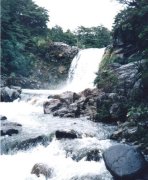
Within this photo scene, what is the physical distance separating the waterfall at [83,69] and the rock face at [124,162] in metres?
20.1

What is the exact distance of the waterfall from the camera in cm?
3116

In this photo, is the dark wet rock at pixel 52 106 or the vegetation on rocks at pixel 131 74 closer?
the vegetation on rocks at pixel 131 74

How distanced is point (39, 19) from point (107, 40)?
31.0ft

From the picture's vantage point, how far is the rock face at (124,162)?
9.30 m

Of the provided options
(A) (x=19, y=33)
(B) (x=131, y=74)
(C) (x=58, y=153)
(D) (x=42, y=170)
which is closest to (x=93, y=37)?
(A) (x=19, y=33)

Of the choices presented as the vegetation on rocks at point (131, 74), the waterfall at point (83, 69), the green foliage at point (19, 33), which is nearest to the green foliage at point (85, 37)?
the green foliage at point (19, 33)

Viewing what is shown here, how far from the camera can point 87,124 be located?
16.0 meters

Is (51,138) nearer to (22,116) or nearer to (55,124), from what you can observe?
(55,124)

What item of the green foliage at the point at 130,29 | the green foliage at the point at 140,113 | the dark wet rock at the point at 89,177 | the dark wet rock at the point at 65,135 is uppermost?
the green foliage at the point at 130,29

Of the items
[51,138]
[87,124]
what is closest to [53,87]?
[87,124]

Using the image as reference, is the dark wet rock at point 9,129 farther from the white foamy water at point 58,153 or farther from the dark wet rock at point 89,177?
the dark wet rock at point 89,177

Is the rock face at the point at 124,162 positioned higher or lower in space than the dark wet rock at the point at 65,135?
higher

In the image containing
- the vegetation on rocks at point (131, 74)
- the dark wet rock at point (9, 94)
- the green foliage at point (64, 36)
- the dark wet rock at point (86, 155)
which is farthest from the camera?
the green foliage at point (64, 36)

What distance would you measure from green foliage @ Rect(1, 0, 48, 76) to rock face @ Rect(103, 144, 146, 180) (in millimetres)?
23341
